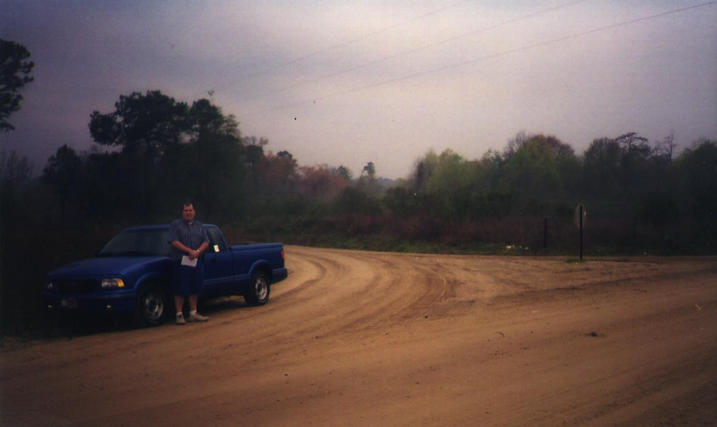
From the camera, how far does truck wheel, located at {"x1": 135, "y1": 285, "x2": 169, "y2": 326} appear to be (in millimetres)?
8969

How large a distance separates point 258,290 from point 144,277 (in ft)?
9.28

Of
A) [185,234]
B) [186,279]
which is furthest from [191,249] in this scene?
[186,279]

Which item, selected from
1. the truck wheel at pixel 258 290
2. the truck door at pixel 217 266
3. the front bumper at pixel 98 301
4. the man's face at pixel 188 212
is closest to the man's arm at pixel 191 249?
the man's face at pixel 188 212

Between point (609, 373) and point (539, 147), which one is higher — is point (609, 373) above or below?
below

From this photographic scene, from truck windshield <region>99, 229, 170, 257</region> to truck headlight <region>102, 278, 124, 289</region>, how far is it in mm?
1172

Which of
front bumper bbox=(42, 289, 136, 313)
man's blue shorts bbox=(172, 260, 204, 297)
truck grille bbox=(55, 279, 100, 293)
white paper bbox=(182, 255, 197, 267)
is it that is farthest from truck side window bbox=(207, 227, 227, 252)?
truck grille bbox=(55, 279, 100, 293)

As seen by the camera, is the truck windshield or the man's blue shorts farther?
the truck windshield

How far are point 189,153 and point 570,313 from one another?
1818 inches

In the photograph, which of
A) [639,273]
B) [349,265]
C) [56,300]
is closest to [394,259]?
[349,265]

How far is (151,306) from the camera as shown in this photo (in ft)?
30.2

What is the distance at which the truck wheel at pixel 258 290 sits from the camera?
438 inches

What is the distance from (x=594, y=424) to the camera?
458 cm

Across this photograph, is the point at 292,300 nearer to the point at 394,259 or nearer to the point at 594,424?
the point at 594,424

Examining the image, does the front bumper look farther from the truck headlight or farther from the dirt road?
the dirt road
